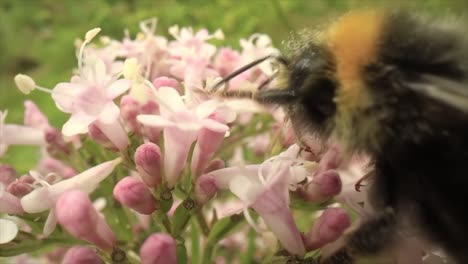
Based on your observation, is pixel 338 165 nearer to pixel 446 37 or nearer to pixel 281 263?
pixel 281 263

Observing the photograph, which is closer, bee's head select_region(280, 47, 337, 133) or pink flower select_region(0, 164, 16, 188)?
bee's head select_region(280, 47, 337, 133)

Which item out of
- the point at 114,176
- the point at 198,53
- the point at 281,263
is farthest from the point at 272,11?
the point at 281,263

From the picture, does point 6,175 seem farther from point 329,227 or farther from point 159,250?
point 329,227

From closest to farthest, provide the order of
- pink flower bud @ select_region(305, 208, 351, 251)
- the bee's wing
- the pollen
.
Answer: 1. the bee's wing
2. the pollen
3. pink flower bud @ select_region(305, 208, 351, 251)

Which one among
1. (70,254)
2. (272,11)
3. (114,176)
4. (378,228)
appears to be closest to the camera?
(378,228)

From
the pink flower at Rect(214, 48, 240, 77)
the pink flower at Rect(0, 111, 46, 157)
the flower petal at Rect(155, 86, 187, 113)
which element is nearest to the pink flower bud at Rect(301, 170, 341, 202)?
the flower petal at Rect(155, 86, 187, 113)

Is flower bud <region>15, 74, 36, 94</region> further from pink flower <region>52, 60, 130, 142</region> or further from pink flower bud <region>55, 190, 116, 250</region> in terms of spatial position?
pink flower bud <region>55, 190, 116, 250</region>

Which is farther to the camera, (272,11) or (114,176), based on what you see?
(272,11)
